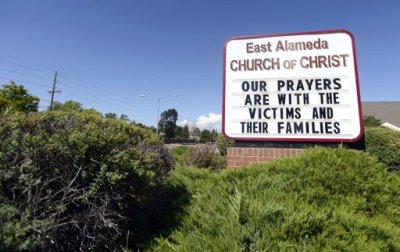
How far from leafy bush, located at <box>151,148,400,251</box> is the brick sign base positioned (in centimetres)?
106

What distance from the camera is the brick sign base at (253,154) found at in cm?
576

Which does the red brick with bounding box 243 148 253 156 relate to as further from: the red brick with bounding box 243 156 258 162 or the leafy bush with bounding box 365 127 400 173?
the leafy bush with bounding box 365 127 400 173

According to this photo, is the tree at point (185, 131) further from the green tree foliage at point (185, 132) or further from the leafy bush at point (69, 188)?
the leafy bush at point (69, 188)

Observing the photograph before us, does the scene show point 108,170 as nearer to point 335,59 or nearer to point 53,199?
point 53,199

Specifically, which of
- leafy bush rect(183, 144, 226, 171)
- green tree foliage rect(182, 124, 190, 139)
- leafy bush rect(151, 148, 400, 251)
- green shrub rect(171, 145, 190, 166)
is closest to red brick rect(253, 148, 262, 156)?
leafy bush rect(151, 148, 400, 251)

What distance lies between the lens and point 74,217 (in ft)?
8.93

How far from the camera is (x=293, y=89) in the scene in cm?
591

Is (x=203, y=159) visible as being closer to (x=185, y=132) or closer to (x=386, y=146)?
(x=386, y=146)

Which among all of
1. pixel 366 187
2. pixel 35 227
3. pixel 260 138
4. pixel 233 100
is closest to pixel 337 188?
pixel 366 187

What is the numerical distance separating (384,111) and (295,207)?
55.2 metres

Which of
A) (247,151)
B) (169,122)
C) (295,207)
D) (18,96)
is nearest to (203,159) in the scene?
(247,151)

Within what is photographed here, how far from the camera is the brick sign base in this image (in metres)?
5.76

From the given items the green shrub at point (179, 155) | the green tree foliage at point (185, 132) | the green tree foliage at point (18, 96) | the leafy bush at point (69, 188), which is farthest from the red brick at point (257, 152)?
the green tree foliage at point (185, 132)

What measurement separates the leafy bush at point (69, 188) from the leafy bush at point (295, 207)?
2.04ft
